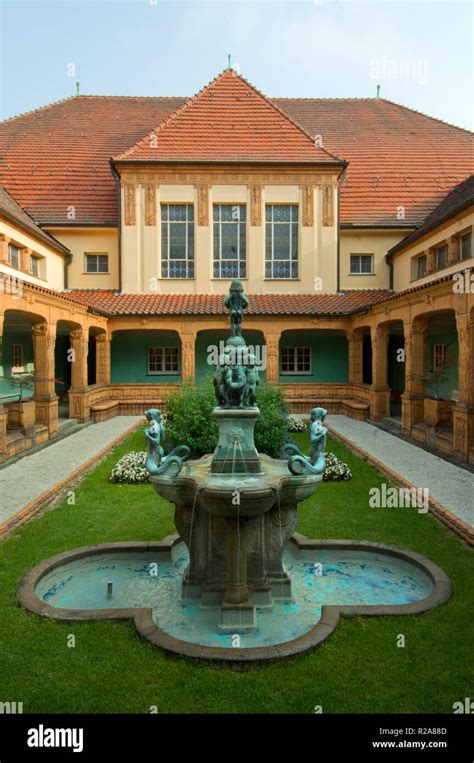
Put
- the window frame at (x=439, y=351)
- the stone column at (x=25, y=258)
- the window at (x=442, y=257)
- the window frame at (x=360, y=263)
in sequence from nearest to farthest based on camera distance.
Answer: the window at (x=442, y=257) < the stone column at (x=25, y=258) < the window frame at (x=439, y=351) < the window frame at (x=360, y=263)

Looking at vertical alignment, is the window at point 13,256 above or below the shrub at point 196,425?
above

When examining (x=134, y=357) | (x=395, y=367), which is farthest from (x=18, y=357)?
(x=395, y=367)

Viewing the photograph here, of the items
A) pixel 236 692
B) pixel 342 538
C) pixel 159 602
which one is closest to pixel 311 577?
pixel 342 538

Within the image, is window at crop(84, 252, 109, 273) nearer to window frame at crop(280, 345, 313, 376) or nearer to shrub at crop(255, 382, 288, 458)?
window frame at crop(280, 345, 313, 376)

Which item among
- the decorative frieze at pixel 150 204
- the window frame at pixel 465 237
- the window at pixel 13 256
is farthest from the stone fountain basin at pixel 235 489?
the decorative frieze at pixel 150 204

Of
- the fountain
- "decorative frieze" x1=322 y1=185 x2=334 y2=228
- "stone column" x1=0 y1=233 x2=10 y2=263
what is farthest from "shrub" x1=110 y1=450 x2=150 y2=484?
"decorative frieze" x1=322 y1=185 x2=334 y2=228

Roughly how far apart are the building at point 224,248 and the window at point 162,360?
69 millimetres

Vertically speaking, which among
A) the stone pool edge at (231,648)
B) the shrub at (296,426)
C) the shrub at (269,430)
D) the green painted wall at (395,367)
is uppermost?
the green painted wall at (395,367)

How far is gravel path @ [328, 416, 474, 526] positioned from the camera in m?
9.41

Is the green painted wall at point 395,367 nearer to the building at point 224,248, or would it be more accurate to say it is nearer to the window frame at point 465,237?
the building at point 224,248

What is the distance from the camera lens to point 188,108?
2438cm

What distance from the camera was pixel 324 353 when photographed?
23797mm

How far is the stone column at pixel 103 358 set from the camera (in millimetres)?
22078

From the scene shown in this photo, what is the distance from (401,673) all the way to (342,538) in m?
3.36
